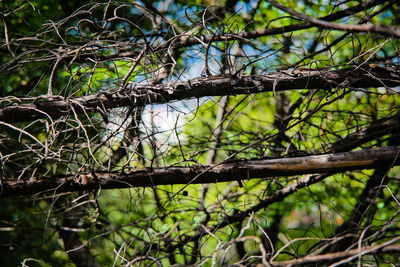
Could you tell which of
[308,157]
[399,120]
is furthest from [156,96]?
[399,120]

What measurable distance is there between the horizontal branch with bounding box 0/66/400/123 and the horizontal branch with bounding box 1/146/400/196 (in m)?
0.47

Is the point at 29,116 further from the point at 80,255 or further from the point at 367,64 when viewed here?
the point at 367,64

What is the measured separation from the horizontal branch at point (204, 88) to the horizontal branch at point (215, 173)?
0.47 m

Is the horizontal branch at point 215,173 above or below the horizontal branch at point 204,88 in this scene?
below

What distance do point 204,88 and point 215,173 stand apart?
23.6 inches

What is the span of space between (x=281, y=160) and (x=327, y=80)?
0.62m

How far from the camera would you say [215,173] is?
1.95 metres

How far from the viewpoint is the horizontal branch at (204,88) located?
183 centimetres

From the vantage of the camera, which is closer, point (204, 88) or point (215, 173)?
point (204, 88)

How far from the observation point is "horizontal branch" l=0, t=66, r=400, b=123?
1.83m

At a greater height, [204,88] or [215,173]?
[204,88]

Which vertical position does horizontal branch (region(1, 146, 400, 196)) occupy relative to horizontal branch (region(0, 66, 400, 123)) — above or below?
below

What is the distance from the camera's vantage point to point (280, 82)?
1858 mm

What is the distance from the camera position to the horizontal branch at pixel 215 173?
6.10ft
